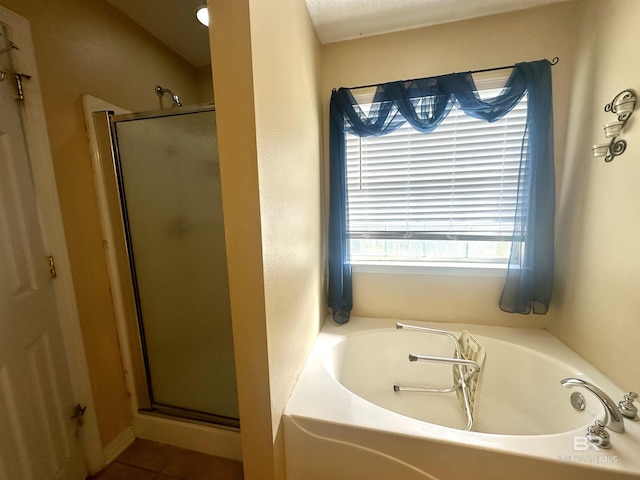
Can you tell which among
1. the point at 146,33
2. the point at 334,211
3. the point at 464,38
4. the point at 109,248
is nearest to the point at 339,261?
the point at 334,211

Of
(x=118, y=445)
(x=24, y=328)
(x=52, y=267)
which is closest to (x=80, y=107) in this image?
(x=52, y=267)

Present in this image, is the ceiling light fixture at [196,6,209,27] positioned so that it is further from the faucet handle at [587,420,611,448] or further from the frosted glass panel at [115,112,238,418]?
the faucet handle at [587,420,611,448]

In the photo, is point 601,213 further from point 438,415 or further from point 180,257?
point 180,257

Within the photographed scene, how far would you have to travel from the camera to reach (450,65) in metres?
1.48

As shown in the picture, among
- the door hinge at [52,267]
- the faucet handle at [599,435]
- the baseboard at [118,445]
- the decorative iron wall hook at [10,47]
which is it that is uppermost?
the decorative iron wall hook at [10,47]

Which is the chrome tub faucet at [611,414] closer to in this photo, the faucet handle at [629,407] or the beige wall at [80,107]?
the faucet handle at [629,407]

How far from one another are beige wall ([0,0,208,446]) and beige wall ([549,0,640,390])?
93.4 inches

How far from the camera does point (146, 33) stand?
1.52 m

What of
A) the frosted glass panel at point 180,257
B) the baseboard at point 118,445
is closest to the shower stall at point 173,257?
the frosted glass panel at point 180,257

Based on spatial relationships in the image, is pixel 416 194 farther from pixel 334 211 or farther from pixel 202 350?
pixel 202 350

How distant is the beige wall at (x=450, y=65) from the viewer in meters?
1.36

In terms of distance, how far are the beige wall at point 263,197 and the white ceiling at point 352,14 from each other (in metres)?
0.24

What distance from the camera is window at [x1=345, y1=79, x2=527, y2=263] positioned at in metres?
1.50

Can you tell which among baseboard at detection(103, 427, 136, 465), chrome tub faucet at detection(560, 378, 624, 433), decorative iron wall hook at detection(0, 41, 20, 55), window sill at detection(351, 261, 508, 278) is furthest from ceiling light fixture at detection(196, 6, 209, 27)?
chrome tub faucet at detection(560, 378, 624, 433)
